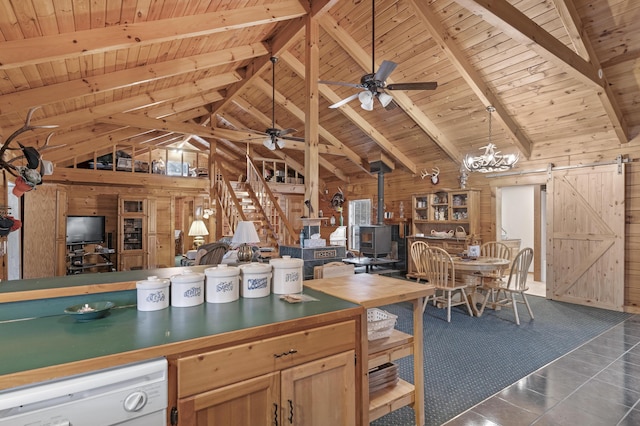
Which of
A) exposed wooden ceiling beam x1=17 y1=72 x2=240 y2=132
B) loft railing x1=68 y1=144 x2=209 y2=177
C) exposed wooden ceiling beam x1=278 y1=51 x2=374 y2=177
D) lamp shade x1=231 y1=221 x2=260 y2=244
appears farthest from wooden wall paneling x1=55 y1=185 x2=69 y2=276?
lamp shade x1=231 y1=221 x2=260 y2=244

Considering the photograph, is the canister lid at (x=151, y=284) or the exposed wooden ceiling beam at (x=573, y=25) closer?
the canister lid at (x=151, y=284)

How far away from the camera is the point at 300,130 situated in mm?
8633

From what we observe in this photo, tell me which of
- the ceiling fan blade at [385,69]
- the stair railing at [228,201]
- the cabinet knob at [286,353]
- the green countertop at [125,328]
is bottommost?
the cabinet knob at [286,353]

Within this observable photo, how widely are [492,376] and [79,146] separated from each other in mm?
8612

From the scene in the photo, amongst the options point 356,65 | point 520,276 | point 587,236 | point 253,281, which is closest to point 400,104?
point 356,65

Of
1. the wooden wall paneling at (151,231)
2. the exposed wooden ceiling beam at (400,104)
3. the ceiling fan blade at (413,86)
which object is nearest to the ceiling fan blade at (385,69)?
the ceiling fan blade at (413,86)

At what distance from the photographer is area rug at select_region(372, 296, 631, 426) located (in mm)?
→ 2594

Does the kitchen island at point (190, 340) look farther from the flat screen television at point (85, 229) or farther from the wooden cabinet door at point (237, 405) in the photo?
the flat screen television at point (85, 229)

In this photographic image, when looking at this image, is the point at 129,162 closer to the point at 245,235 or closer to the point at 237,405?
the point at 245,235

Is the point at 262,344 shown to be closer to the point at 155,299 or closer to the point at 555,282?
the point at 155,299

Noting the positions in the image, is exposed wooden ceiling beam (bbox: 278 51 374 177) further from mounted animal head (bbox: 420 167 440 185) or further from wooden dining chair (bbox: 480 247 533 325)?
wooden dining chair (bbox: 480 247 533 325)

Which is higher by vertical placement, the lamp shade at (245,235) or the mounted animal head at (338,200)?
the mounted animal head at (338,200)

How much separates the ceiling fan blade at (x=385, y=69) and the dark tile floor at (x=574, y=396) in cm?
299

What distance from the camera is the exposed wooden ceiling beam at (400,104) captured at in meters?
5.07
